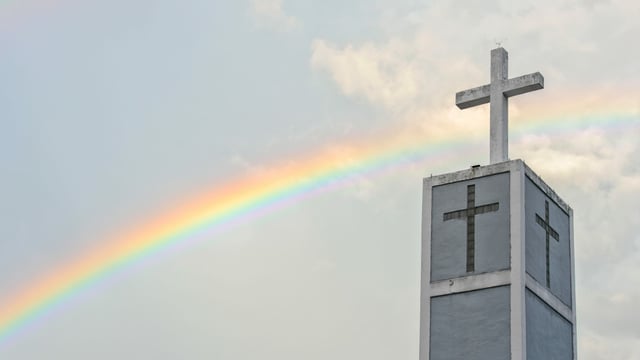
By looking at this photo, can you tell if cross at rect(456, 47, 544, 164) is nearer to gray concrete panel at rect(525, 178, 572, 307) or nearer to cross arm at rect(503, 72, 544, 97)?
cross arm at rect(503, 72, 544, 97)

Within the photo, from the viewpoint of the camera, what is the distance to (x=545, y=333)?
42312 mm

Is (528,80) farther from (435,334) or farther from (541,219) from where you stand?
(435,334)

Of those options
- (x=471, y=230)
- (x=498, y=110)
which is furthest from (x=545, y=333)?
(x=498, y=110)

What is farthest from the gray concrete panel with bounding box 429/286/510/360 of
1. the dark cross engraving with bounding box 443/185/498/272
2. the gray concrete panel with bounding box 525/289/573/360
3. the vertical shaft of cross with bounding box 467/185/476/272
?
the dark cross engraving with bounding box 443/185/498/272

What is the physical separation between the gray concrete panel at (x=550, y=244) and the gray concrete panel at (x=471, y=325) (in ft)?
5.68

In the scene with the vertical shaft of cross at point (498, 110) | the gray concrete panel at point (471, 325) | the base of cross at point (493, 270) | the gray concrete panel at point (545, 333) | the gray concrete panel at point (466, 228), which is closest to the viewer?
the gray concrete panel at point (471, 325)

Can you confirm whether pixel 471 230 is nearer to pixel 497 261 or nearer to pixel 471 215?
pixel 471 215

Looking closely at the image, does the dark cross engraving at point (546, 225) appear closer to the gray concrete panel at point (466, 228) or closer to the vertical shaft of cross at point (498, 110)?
the gray concrete panel at point (466, 228)

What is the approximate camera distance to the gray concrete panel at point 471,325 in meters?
40.8

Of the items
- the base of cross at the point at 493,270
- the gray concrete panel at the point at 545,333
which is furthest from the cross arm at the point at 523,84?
the gray concrete panel at the point at 545,333

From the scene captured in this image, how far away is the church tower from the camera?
41062mm

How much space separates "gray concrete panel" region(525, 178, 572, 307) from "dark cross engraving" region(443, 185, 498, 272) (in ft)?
4.73

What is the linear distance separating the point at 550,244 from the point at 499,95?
18.3ft

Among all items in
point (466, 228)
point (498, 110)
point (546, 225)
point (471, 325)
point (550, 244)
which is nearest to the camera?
point (471, 325)
